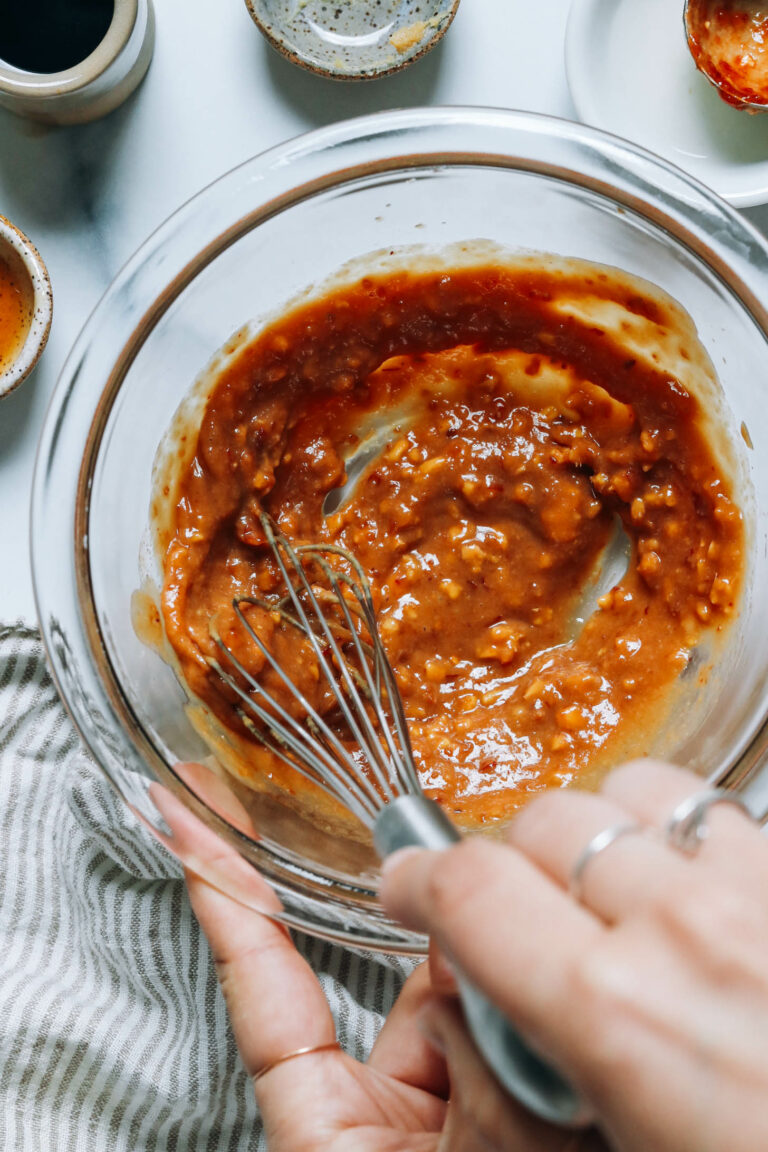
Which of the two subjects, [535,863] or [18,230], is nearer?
[535,863]

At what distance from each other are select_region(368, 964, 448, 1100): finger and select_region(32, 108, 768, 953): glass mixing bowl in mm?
141

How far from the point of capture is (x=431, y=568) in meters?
1.23

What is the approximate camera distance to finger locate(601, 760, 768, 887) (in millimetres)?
551

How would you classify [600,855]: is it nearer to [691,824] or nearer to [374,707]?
[691,824]

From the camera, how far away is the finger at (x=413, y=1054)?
1012mm

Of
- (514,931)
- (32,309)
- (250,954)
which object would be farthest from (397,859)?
(32,309)

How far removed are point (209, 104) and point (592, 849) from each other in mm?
1076

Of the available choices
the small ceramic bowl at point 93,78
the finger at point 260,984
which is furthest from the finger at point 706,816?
the small ceramic bowl at point 93,78

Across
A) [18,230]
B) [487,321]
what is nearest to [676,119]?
[487,321]

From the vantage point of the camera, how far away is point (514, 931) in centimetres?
53

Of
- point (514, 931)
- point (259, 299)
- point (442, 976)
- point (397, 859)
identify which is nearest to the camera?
point (514, 931)

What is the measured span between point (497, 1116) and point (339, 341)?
80 cm

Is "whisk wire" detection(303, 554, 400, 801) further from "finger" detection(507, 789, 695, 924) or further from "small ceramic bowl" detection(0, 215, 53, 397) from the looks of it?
"small ceramic bowl" detection(0, 215, 53, 397)

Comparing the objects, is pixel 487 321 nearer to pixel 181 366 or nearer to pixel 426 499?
pixel 426 499
